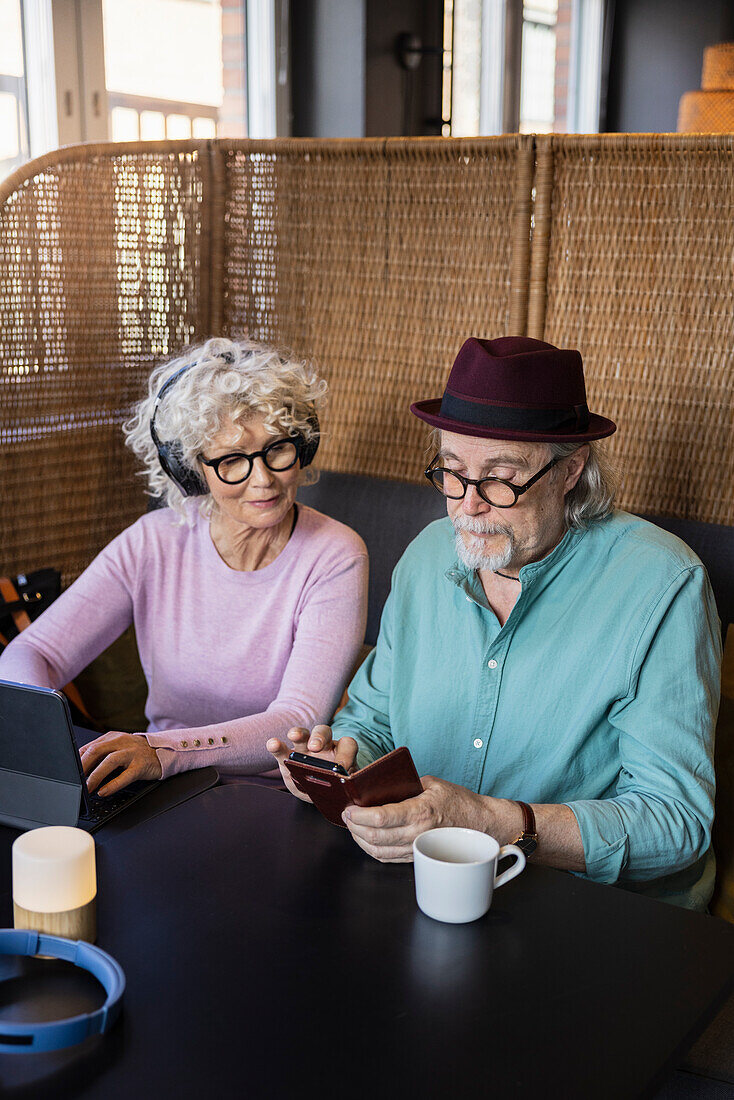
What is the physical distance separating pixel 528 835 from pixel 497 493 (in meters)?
0.48

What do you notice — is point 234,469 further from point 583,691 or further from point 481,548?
point 583,691

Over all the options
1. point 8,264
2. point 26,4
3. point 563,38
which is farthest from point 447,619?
point 563,38

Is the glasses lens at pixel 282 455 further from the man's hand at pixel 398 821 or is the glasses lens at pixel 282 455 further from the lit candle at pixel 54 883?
the lit candle at pixel 54 883

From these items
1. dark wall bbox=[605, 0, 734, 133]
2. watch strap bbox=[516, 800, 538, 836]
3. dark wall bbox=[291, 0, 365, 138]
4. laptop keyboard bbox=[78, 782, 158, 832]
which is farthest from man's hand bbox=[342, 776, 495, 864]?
dark wall bbox=[605, 0, 734, 133]

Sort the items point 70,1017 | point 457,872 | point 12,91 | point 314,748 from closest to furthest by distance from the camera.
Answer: point 70,1017 → point 457,872 → point 314,748 → point 12,91

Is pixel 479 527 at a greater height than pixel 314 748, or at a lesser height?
greater

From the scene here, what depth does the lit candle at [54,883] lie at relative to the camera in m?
1.02

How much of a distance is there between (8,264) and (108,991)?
6.21 feet

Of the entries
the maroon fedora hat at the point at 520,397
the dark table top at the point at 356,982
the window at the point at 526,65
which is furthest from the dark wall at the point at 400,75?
the dark table top at the point at 356,982

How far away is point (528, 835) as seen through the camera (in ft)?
4.44

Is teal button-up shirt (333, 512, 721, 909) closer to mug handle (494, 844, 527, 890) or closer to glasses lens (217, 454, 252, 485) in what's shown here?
mug handle (494, 844, 527, 890)

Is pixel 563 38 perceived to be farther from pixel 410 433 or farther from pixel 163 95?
pixel 410 433

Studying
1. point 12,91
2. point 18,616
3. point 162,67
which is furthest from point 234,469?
point 162,67

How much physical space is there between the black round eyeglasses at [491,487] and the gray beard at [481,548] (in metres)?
0.03
